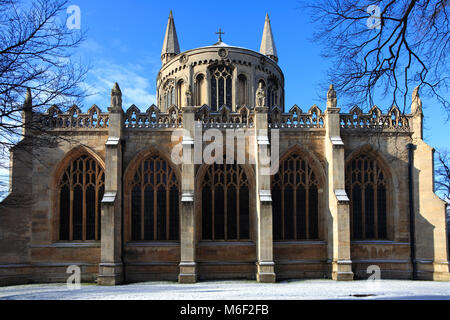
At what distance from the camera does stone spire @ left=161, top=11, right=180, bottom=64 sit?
32.4 metres

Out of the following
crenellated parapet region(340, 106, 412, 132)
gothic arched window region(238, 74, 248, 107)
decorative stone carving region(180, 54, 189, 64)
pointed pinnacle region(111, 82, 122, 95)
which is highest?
decorative stone carving region(180, 54, 189, 64)

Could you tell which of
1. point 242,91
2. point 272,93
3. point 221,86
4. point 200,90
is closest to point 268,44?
point 272,93

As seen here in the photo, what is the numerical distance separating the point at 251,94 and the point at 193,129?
28.2 feet

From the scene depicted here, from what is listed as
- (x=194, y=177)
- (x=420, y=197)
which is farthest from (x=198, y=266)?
(x=420, y=197)

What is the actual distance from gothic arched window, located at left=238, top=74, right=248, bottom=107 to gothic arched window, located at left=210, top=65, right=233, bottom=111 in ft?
1.96

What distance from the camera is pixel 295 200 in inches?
779

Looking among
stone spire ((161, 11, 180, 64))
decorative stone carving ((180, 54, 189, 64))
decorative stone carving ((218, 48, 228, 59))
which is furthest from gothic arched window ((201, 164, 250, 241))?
stone spire ((161, 11, 180, 64))

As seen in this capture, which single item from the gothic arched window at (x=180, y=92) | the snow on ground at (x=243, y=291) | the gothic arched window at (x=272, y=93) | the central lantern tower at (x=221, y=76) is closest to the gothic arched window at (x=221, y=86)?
the central lantern tower at (x=221, y=76)

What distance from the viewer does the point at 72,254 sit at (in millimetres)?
18938

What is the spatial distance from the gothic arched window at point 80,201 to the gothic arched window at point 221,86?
961 centimetres

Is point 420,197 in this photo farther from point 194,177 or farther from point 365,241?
point 194,177

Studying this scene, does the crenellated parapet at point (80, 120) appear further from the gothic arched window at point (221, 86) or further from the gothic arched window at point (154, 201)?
the gothic arched window at point (221, 86)

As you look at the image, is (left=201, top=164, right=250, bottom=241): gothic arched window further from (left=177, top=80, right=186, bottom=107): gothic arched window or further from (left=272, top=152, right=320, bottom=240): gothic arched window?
(left=177, top=80, right=186, bottom=107): gothic arched window

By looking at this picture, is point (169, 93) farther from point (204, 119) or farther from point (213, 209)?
point (213, 209)
